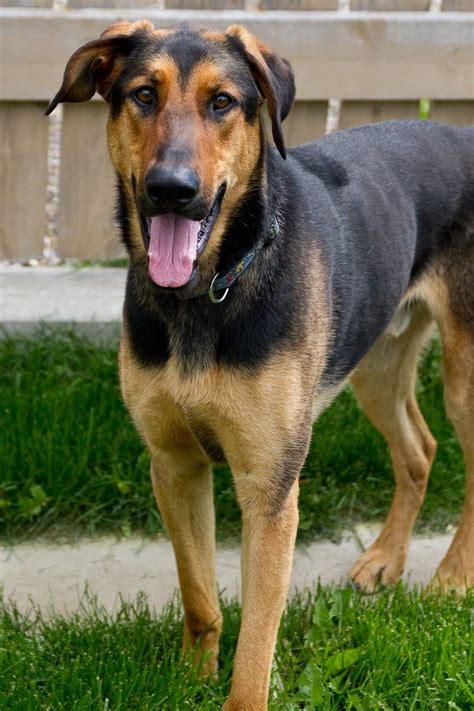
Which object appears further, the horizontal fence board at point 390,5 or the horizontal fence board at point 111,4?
the horizontal fence board at point 390,5

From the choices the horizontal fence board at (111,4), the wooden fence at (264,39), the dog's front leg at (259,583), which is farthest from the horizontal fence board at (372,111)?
the dog's front leg at (259,583)

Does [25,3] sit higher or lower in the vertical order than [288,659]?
higher

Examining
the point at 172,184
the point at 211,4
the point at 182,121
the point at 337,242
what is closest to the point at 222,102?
the point at 182,121

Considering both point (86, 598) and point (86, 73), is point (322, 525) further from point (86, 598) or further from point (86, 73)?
point (86, 73)

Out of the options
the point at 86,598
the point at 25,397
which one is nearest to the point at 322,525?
the point at 86,598

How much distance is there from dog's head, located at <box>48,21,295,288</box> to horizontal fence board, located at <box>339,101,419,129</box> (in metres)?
2.56

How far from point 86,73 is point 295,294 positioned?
886 mm

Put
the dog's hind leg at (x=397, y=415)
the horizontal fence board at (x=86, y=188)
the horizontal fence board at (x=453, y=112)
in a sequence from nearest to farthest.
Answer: the dog's hind leg at (x=397, y=415) < the horizontal fence board at (x=86, y=188) < the horizontal fence board at (x=453, y=112)

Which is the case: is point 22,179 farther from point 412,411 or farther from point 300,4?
point 412,411

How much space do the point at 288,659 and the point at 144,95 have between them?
1.86 m

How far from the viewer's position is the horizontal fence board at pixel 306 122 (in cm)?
580

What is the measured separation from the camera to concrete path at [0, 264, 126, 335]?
557cm

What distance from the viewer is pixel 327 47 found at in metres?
5.63

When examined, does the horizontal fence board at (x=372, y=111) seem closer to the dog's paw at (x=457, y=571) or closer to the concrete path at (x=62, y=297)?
the concrete path at (x=62, y=297)
